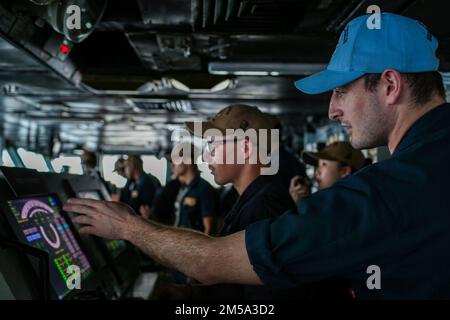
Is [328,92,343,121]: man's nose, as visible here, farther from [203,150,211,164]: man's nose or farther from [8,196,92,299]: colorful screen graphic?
[8,196,92,299]: colorful screen graphic

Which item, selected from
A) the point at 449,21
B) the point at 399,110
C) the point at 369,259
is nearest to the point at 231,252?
the point at 369,259

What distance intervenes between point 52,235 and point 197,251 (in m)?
0.75

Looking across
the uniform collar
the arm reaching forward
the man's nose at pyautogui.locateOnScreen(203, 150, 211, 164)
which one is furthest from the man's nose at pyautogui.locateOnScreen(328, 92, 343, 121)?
the man's nose at pyautogui.locateOnScreen(203, 150, 211, 164)

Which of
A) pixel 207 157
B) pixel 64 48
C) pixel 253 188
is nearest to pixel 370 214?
pixel 253 188

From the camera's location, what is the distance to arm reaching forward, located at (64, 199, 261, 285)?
41.1 inches

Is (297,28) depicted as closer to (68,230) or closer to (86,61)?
(68,230)

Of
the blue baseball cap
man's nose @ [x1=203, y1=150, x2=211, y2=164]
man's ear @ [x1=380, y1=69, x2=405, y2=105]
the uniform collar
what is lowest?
the uniform collar

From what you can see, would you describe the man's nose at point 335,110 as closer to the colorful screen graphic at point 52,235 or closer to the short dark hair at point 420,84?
A: the short dark hair at point 420,84

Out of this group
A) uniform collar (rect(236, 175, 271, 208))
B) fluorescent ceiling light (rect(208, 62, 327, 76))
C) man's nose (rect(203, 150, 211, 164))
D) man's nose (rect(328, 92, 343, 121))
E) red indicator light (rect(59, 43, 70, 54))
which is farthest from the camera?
fluorescent ceiling light (rect(208, 62, 327, 76))

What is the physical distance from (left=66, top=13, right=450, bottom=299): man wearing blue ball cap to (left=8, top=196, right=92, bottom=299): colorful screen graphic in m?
0.36

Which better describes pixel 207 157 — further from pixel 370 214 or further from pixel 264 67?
pixel 264 67

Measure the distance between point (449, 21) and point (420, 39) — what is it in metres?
1.49
